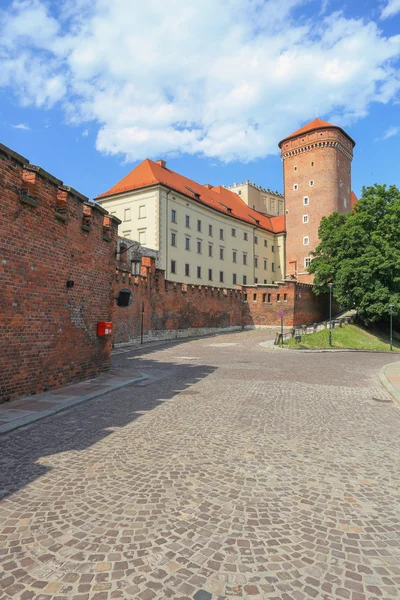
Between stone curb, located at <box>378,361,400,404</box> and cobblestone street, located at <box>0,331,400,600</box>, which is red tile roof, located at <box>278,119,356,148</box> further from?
cobblestone street, located at <box>0,331,400,600</box>

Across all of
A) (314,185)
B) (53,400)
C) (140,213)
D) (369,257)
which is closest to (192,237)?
(140,213)

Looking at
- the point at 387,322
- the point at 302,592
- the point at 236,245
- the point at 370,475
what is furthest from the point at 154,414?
the point at 236,245

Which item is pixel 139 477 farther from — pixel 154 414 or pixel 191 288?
pixel 191 288

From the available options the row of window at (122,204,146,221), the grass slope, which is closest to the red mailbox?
the grass slope

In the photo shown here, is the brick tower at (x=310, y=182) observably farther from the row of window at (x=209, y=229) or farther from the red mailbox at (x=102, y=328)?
the red mailbox at (x=102, y=328)

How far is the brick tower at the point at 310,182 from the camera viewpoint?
56.6 m

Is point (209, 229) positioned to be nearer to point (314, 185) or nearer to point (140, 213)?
point (140, 213)

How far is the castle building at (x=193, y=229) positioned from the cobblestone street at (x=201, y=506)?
38.8 metres

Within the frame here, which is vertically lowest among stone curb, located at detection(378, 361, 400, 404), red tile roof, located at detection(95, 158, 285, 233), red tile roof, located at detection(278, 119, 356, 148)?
stone curb, located at detection(378, 361, 400, 404)

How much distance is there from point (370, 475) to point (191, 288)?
3178 centimetres

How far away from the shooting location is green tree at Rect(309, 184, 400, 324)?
36.8 metres

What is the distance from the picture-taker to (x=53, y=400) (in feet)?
28.4

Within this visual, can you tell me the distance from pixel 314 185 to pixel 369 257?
77.2 ft

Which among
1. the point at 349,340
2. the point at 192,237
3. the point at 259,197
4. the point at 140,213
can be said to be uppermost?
the point at 259,197
